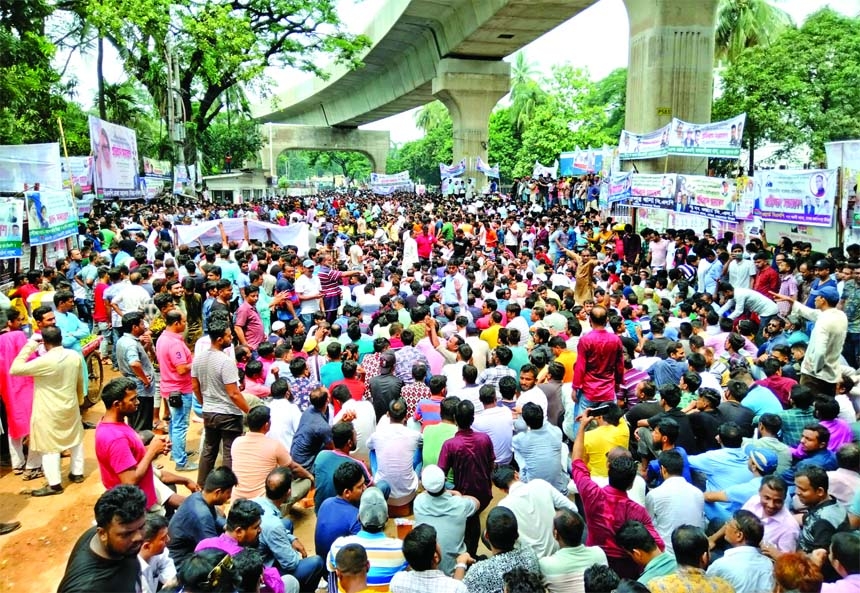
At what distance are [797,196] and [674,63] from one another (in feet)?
20.9

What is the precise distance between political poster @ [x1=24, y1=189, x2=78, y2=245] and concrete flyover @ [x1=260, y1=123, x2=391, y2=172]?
110ft

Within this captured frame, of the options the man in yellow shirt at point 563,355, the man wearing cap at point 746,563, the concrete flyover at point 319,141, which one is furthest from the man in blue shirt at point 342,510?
the concrete flyover at point 319,141

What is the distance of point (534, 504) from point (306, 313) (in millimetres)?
5992

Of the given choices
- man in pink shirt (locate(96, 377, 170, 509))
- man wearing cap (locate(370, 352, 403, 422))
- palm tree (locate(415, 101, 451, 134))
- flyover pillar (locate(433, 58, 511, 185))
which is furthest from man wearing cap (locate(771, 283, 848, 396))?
palm tree (locate(415, 101, 451, 134))

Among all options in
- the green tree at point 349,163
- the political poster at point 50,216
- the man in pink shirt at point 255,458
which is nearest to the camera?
the man in pink shirt at point 255,458

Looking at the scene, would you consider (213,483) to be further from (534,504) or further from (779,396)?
(779,396)

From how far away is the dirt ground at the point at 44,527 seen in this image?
4379 mm

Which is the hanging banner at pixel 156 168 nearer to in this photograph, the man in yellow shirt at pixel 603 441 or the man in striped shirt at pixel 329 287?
the man in striped shirt at pixel 329 287

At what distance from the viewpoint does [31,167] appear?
38.3 ft

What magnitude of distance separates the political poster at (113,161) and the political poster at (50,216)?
3.76m

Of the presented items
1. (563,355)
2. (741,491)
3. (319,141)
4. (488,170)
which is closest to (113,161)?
(563,355)

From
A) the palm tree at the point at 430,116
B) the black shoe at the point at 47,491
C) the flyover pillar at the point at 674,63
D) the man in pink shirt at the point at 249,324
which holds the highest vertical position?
the palm tree at the point at 430,116

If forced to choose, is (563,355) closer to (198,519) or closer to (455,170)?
(198,519)

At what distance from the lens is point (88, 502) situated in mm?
5363
